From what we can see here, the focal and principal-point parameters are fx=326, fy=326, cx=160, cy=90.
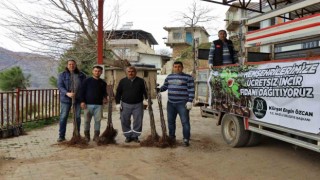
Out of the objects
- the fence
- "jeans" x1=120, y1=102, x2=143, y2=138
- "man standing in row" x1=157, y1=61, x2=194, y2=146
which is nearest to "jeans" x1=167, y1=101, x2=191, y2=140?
"man standing in row" x1=157, y1=61, x2=194, y2=146

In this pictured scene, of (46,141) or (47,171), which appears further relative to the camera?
(46,141)

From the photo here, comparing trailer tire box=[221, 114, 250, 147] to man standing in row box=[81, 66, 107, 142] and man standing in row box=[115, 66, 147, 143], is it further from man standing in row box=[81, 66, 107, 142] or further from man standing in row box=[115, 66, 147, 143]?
man standing in row box=[81, 66, 107, 142]

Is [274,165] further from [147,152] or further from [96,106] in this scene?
[96,106]

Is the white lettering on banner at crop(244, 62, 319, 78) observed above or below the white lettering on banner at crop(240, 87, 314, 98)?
above

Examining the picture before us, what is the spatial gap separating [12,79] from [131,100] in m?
17.9

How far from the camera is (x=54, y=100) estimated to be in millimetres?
10586

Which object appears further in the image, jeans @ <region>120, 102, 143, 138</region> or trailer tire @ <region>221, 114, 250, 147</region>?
jeans @ <region>120, 102, 143, 138</region>

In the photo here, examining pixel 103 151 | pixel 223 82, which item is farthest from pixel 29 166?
pixel 223 82

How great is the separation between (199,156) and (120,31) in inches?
471

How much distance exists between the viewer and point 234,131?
6.68 m

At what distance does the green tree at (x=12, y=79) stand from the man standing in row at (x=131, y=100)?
56.0 ft

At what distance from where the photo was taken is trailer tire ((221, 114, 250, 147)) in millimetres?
6418

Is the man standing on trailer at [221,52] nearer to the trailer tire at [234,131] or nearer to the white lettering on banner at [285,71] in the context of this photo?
the trailer tire at [234,131]

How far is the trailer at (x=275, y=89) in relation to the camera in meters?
4.46
